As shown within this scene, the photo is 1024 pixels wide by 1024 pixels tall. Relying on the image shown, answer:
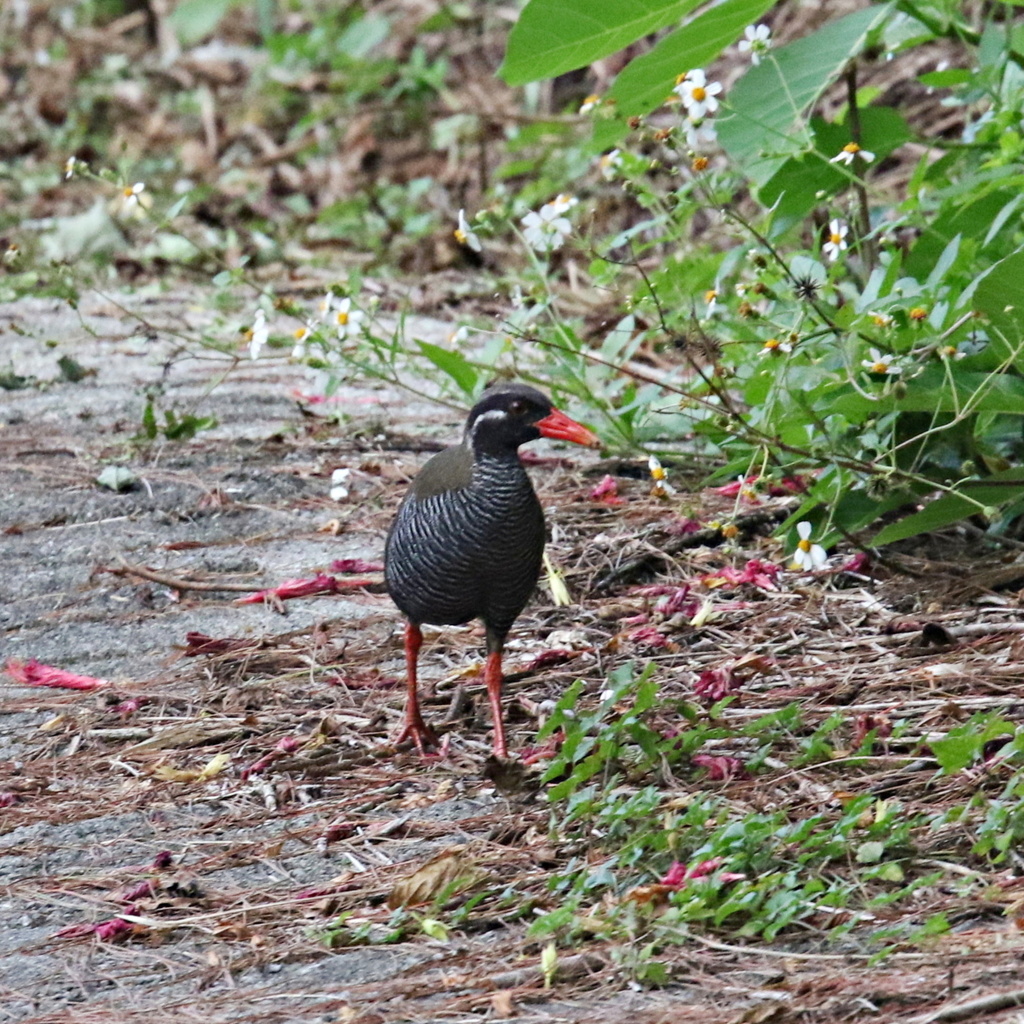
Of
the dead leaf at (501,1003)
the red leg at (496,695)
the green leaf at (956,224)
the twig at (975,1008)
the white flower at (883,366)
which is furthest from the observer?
the green leaf at (956,224)

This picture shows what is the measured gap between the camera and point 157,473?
5.67 m

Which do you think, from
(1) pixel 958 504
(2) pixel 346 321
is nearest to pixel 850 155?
(1) pixel 958 504

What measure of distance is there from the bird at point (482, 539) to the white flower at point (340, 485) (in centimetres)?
101

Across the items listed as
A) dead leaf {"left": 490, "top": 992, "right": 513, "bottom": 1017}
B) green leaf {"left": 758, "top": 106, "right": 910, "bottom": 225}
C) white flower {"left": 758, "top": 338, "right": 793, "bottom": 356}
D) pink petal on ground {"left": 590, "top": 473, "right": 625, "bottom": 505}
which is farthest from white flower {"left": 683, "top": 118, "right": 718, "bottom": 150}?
dead leaf {"left": 490, "top": 992, "right": 513, "bottom": 1017}

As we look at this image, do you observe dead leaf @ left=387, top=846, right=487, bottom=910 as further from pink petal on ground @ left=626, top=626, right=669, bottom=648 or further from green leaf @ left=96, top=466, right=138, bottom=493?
green leaf @ left=96, top=466, right=138, bottom=493

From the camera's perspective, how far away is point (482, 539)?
12.5 ft

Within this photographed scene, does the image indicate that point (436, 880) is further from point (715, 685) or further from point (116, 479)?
point (116, 479)

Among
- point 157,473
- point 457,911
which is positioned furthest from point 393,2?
point 457,911

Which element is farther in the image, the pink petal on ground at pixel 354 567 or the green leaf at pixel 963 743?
the pink petal on ground at pixel 354 567

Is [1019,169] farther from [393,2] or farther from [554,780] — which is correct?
[393,2]

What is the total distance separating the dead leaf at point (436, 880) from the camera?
3014mm

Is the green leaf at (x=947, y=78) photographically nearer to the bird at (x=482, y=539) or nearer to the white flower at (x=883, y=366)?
the white flower at (x=883, y=366)

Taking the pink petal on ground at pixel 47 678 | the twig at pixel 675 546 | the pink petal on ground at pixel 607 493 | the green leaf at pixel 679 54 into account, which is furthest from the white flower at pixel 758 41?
the pink petal on ground at pixel 47 678

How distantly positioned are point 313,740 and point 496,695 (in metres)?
0.44
